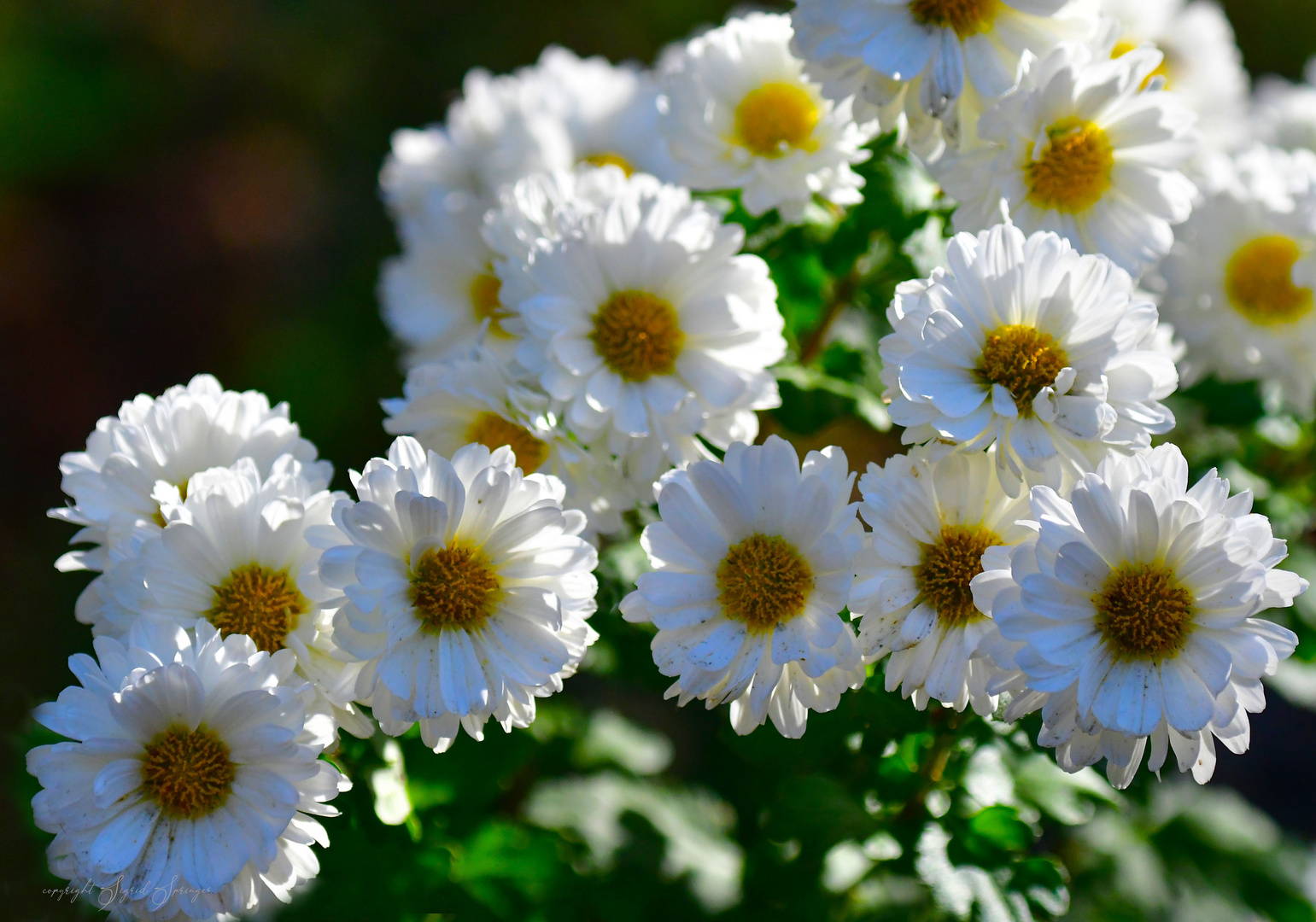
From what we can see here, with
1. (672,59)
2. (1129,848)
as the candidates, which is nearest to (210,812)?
(672,59)

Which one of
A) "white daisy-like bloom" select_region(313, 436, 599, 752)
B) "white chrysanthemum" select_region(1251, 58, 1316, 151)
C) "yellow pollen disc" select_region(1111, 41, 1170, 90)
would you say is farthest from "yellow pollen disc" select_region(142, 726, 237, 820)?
"white chrysanthemum" select_region(1251, 58, 1316, 151)

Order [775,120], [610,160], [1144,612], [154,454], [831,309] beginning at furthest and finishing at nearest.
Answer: [610,160]
[831,309]
[775,120]
[154,454]
[1144,612]

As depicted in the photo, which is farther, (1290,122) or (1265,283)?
(1290,122)

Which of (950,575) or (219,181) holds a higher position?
(219,181)

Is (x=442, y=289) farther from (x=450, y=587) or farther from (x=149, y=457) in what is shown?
(x=450, y=587)

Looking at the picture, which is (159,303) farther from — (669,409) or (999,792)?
(999,792)

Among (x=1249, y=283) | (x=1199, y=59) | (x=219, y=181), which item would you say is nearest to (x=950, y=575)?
(x=1249, y=283)

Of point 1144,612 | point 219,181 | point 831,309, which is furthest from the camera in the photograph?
point 219,181
